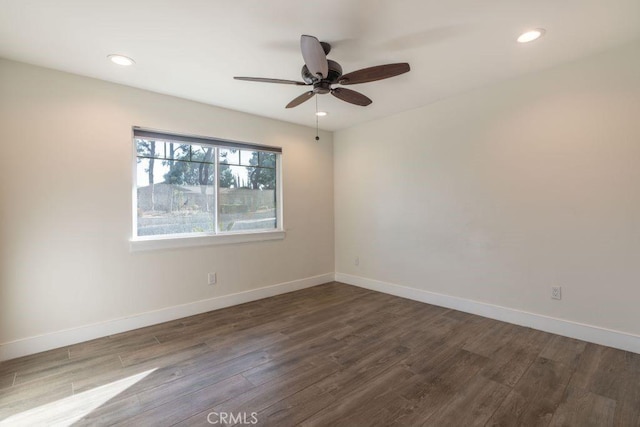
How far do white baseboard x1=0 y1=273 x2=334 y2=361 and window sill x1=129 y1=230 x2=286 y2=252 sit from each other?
666mm

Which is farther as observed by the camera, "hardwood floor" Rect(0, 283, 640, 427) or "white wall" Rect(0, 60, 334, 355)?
"white wall" Rect(0, 60, 334, 355)

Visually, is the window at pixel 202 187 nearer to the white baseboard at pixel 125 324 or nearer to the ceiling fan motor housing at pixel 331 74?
the white baseboard at pixel 125 324

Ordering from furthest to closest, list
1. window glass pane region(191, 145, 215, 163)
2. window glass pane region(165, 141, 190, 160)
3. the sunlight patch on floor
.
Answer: window glass pane region(191, 145, 215, 163) → window glass pane region(165, 141, 190, 160) → the sunlight patch on floor

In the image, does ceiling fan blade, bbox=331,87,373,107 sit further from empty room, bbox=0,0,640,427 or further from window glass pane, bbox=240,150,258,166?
window glass pane, bbox=240,150,258,166

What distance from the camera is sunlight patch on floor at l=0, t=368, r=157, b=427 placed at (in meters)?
1.69

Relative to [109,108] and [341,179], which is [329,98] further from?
[109,108]

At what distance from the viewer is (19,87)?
2410 millimetres

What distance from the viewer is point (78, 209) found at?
8.71 ft

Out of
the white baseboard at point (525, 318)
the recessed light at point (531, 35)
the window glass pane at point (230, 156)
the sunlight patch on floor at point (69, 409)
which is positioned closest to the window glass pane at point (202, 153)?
the window glass pane at point (230, 156)

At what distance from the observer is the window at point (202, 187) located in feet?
10.2

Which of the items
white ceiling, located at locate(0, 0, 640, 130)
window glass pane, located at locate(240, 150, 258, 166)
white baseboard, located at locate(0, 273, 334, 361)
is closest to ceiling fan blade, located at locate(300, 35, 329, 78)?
white ceiling, located at locate(0, 0, 640, 130)

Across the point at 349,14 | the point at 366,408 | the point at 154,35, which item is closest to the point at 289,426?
the point at 366,408

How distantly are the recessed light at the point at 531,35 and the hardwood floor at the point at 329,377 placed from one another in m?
2.47

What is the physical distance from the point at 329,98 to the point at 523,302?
294 centimetres
